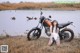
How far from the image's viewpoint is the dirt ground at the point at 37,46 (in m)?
2.87

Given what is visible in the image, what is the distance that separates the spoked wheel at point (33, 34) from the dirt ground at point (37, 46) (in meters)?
0.04

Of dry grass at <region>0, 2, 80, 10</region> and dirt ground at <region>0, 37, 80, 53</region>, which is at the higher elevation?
dry grass at <region>0, 2, 80, 10</region>

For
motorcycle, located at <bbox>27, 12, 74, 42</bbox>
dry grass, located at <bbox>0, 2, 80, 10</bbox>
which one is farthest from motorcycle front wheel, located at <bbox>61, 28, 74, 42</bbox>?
dry grass, located at <bbox>0, 2, 80, 10</bbox>

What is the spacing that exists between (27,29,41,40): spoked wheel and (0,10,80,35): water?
61mm

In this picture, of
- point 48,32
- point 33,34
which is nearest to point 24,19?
point 33,34

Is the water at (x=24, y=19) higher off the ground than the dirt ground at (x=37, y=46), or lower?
higher

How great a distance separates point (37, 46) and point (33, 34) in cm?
16

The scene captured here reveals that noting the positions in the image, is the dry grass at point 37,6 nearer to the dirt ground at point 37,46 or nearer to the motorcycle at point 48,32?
the motorcycle at point 48,32

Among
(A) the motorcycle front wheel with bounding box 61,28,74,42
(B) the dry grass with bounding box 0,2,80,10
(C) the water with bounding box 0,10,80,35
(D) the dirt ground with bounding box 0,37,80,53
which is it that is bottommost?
(D) the dirt ground with bounding box 0,37,80,53

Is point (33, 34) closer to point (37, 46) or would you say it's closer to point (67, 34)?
point (37, 46)

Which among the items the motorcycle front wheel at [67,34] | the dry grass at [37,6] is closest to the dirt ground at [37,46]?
the motorcycle front wheel at [67,34]

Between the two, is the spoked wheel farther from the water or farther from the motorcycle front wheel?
the motorcycle front wheel

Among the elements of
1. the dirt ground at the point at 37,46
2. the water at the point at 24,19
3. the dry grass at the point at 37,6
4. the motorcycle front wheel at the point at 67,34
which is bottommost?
the dirt ground at the point at 37,46

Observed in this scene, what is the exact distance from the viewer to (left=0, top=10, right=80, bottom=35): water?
2.91m
